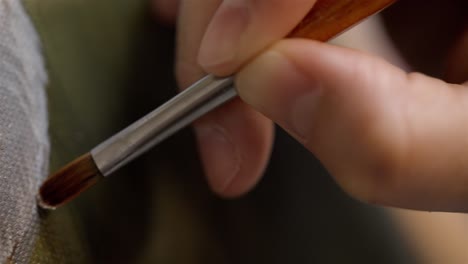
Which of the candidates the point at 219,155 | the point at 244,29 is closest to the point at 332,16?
the point at 244,29

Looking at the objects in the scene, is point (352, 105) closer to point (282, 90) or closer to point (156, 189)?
point (282, 90)

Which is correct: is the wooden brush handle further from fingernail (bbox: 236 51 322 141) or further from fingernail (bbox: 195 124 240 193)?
fingernail (bbox: 195 124 240 193)

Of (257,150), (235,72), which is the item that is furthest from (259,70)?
(257,150)

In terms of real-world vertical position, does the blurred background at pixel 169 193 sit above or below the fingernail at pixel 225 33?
below

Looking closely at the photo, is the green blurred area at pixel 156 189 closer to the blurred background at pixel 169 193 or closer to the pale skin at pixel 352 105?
the blurred background at pixel 169 193

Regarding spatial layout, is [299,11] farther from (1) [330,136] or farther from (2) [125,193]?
(2) [125,193]

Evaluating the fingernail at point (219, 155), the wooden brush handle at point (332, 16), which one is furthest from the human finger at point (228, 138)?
the wooden brush handle at point (332, 16)
